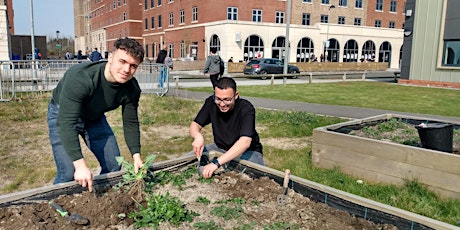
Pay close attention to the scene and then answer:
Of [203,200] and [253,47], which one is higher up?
[253,47]

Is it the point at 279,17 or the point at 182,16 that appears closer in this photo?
the point at 279,17

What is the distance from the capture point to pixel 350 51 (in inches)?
2012

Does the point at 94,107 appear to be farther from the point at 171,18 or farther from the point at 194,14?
the point at 171,18

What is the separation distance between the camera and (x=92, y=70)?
119 inches

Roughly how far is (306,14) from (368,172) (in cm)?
4672

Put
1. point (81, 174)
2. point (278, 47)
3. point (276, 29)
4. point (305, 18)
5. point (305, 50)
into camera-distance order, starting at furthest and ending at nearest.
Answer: point (305, 18) < point (305, 50) < point (278, 47) < point (276, 29) < point (81, 174)

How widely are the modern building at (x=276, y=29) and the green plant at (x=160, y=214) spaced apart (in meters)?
37.7

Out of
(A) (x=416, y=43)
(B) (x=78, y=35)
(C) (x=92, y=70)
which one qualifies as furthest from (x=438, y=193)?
(B) (x=78, y=35)

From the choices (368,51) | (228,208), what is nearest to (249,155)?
(228,208)

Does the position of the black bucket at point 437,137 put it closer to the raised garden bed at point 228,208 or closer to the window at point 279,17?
the raised garden bed at point 228,208

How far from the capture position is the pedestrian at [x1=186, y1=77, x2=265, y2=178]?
359 cm

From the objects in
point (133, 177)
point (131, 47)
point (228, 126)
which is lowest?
point (133, 177)

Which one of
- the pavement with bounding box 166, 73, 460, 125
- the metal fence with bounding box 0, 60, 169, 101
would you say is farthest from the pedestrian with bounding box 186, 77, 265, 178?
the metal fence with bounding box 0, 60, 169, 101

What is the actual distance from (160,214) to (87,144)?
4.58 ft
